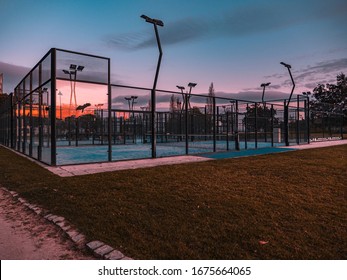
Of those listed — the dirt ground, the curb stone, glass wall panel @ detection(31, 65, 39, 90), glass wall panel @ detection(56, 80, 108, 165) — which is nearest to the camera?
the curb stone

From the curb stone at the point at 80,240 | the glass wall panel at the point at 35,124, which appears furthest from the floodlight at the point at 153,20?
the curb stone at the point at 80,240

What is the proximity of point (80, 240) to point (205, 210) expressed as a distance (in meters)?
1.87

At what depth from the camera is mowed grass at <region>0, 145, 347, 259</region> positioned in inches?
109

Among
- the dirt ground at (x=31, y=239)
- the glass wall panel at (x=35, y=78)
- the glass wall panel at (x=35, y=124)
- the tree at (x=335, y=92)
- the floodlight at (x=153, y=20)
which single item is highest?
the tree at (x=335, y=92)

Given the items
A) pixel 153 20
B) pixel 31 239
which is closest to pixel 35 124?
pixel 153 20

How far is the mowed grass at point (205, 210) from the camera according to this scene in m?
2.76

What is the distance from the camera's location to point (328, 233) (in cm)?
308

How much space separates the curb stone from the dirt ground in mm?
58

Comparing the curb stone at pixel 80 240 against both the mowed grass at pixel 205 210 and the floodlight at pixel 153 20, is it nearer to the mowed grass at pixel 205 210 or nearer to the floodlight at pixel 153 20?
the mowed grass at pixel 205 210

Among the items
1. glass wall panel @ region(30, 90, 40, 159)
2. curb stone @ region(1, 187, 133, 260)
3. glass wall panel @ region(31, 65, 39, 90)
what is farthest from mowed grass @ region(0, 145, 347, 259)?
glass wall panel @ region(31, 65, 39, 90)

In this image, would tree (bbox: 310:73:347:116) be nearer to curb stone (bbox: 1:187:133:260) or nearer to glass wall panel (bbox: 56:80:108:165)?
glass wall panel (bbox: 56:80:108:165)

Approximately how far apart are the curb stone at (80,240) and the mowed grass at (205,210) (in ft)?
0.32
